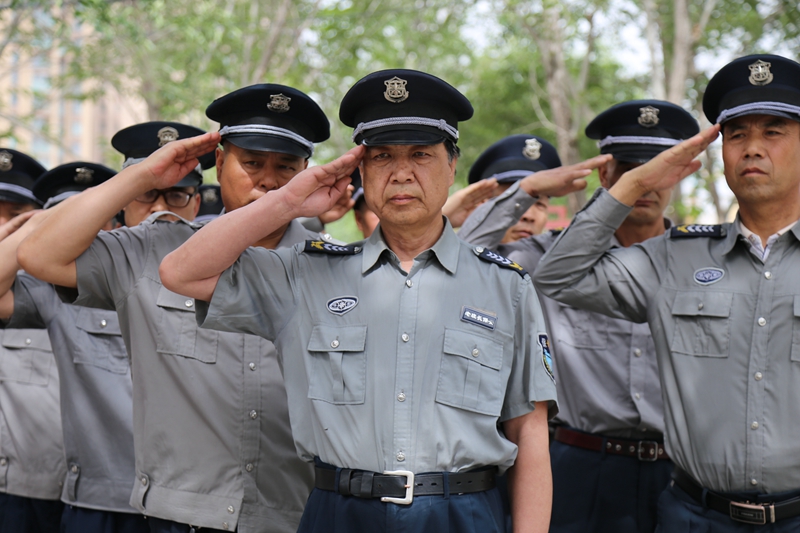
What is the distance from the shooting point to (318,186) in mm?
2949

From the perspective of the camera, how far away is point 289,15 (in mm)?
14070

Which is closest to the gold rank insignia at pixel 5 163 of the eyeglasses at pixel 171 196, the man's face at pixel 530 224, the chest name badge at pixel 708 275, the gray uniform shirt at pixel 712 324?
the eyeglasses at pixel 171 196

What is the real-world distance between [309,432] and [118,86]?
13.5 metres

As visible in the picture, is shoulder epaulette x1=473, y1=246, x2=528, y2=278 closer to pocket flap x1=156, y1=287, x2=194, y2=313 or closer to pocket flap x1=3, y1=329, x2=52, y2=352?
pocket flap x1=156, y1=287, x2=194, y2=313

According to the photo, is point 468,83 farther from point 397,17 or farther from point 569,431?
point 569,431

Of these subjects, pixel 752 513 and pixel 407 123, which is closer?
pixel 407 123

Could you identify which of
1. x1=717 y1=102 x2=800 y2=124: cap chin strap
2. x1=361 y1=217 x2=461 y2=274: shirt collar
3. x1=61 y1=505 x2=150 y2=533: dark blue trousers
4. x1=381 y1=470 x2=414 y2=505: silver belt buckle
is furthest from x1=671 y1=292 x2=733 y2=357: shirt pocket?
x1=61 y1=505 x2=150 y2=533: dark blue trousers

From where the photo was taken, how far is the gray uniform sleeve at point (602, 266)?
11.7 ft

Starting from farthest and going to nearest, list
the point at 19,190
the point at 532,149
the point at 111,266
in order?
the point at 532,149
the point at 19,190
the point at 111,266

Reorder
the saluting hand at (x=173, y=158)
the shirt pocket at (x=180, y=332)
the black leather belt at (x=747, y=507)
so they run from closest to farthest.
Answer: the black leather belt at (x=747, y=507) → the saluting hand at (x=173, y=158) → the shirt pocket at (x=180, y=332)

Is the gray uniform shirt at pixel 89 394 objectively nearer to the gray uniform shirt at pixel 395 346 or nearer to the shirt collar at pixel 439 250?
the gray uniform shirt at pixel 395 346

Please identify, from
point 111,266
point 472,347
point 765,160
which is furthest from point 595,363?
point 111,266

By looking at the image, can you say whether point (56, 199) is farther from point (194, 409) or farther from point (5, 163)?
point (194, 409)

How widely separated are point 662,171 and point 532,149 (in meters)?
1.67
